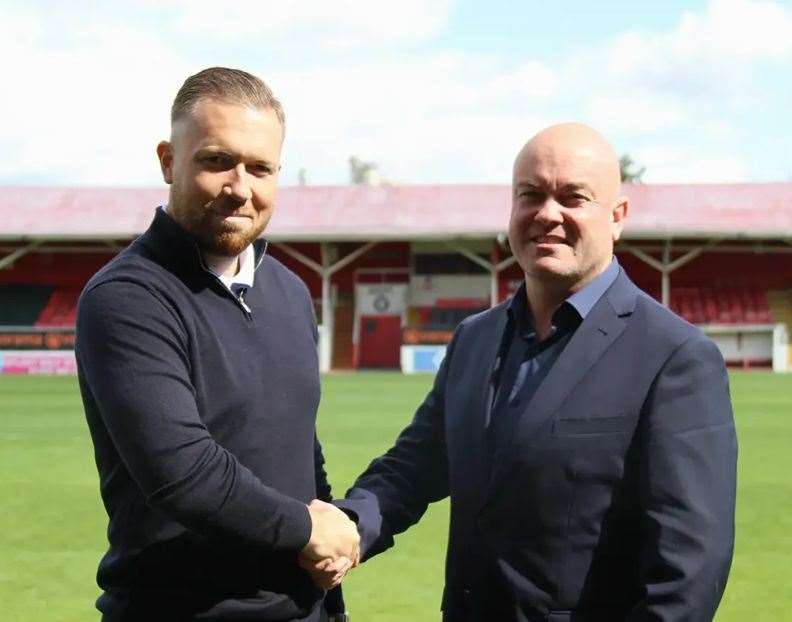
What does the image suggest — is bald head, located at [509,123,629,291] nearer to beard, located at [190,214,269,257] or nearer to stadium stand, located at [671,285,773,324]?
beard, located at [190,214,269,257]

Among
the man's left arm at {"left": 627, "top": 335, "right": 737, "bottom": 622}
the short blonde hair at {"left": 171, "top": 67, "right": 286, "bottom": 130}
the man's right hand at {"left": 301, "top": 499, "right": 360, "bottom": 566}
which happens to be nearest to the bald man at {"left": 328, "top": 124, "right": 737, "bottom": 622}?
the man's left arm at {"left": 627, "top": 335, "right": 737, "bottom": 622}

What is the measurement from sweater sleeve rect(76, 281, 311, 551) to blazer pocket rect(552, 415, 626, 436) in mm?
675

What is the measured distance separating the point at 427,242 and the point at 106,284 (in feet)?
100

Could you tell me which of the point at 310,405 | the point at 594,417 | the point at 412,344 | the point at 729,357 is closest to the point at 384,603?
the point at 310,405

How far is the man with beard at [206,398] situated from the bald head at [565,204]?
0.63 metres

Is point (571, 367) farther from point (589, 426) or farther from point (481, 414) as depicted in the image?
point (481, 414)

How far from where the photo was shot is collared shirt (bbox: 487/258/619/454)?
8.80 ft

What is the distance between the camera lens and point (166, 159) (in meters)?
2.84

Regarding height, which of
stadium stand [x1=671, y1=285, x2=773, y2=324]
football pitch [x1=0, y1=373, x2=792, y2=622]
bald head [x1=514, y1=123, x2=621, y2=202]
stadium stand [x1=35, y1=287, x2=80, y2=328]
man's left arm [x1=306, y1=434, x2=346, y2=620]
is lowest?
stadium stand [x1=35, y1=287, x2=80, y2=328]

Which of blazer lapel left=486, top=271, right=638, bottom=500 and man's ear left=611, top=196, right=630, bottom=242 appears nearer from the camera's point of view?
blazer lapel left=486, top=271, right=638, bottom=500

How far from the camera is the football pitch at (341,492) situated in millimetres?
5512

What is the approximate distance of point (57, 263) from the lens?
114 ft

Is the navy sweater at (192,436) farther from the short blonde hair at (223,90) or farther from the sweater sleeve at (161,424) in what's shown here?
the short blonde hair at (223,90)

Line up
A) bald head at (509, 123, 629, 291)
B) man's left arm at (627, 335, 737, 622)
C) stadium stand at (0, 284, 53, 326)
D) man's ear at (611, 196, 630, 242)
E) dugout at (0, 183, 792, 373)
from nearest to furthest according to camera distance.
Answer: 1. man's left arm at (627, 335, 737, 622)
2. bald head at (509, 123, 629, 291)
3. man's ear at (611, 196, 630, 242)
4. dugout at (0, 183, 792, 373)
5. stadium stand at (0, 284, 53, 326)
